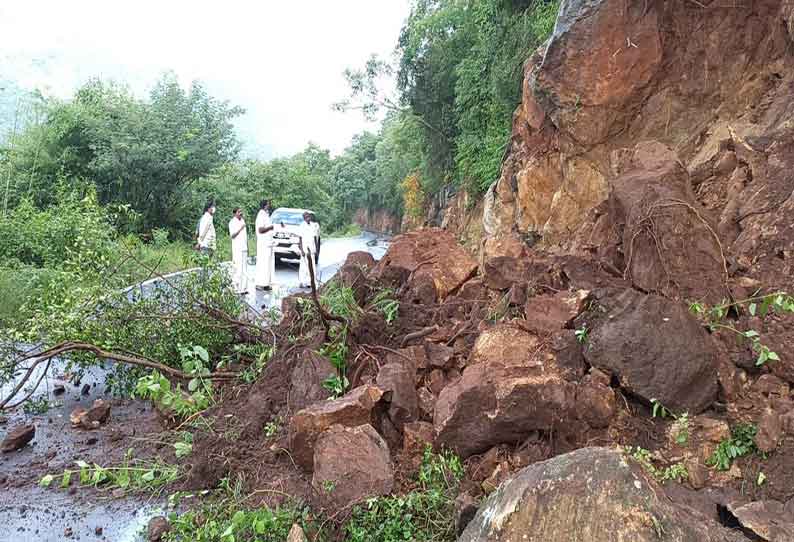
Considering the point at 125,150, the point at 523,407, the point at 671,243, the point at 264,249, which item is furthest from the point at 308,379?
the point at 125,150

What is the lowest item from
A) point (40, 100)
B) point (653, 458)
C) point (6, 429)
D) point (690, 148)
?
point (6, 429)

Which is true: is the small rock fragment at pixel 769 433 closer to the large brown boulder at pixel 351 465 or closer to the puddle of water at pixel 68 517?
the large brown boulder at pixel 351 465

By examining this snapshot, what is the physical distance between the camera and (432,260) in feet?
24.8

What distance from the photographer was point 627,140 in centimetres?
962

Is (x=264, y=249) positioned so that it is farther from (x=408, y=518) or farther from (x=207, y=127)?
(x=207, y=127)

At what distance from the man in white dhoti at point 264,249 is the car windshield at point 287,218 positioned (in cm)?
684

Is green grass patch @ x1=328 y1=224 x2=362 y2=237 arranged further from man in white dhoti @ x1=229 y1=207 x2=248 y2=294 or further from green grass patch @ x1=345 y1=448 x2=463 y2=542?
green grass patch @ x1=345 y1=448 x2=463 y2=542

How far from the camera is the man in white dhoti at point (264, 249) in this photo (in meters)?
13.3

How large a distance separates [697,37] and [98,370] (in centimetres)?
939

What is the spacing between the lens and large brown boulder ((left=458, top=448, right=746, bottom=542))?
274 cm

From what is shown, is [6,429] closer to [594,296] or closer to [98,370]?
[98,370]

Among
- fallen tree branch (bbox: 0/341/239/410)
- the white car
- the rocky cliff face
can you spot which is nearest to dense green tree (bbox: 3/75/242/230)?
the white car

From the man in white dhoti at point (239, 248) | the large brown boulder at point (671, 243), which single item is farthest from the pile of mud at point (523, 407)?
the man in white dhoti at point (239, 248)

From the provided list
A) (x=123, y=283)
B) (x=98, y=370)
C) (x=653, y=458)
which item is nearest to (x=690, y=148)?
(x=653, y=458)
